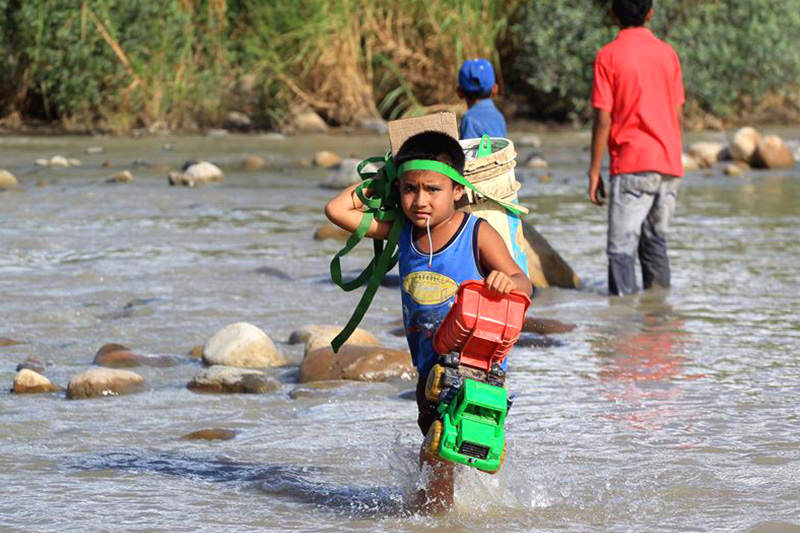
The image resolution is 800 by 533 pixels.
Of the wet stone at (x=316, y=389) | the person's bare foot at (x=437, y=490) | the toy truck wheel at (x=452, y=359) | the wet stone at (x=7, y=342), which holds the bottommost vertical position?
the wet stone at (x=7, y=342)

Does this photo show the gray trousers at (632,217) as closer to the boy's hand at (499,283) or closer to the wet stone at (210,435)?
the wet stone at (210,435)

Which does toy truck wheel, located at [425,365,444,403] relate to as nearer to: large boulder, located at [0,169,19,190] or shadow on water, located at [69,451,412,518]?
shadow on water, located at [69,451,412,518]

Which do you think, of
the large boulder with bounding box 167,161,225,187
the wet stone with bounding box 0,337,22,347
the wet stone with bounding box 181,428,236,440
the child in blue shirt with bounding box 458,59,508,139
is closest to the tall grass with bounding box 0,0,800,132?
the large boulder with bounding box 167,161,225,187

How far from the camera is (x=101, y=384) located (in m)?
5.71

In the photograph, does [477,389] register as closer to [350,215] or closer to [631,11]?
[350,215]

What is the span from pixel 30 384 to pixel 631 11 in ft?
12.9

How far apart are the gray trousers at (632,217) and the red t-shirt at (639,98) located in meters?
0.08

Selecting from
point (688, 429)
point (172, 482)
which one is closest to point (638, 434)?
point (688, 429)

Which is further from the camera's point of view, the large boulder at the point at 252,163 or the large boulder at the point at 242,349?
the large boulder at the point at 252,163

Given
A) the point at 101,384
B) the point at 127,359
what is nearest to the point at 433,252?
the point at 101,384

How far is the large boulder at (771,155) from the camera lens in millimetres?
15891

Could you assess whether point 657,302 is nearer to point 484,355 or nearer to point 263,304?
point 263,304

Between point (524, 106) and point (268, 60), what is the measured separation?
4123mm

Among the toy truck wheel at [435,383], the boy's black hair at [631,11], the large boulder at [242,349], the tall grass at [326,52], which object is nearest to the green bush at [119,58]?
the tall grass at [326,52]
